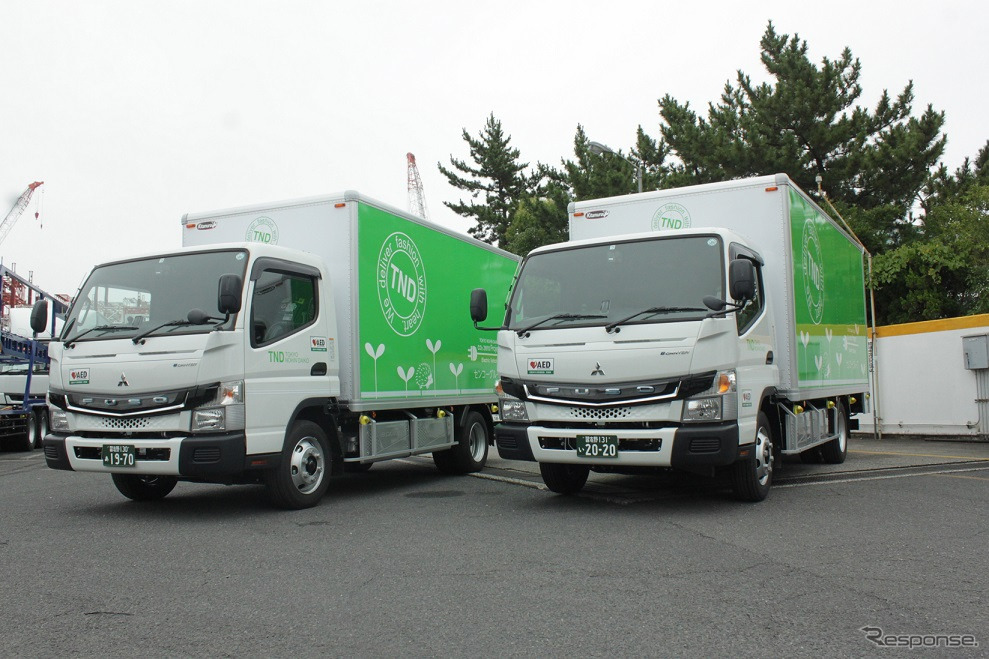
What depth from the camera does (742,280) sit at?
7.02 m

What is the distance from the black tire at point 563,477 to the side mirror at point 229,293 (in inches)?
127

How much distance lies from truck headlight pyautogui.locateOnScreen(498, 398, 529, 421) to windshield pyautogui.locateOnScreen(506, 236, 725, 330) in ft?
2.25

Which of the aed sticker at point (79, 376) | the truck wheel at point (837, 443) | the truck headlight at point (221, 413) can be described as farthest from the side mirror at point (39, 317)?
the truck wheel at point (837, 443)

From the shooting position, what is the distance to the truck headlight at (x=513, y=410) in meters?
7.76

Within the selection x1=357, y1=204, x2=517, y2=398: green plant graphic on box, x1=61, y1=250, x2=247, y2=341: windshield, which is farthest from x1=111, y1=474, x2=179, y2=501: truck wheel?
x1=357, y1=204, x2=517, y2=398: green plant graphic on box

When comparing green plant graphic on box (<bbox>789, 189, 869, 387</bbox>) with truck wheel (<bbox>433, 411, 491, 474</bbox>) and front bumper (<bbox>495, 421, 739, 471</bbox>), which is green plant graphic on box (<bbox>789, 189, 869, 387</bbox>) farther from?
truck wheel (<bbox>433, 411, 491, 474</bbox>)

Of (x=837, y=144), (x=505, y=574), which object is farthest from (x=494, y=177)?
(x=505, y=574)

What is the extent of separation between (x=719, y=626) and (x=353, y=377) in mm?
5266

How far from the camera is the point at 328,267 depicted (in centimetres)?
887

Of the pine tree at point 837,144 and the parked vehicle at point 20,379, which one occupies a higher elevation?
the pine tree at point 837,144

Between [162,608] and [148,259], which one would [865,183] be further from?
[162,608]

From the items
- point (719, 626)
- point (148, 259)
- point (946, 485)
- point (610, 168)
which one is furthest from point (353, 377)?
point (610, 168)

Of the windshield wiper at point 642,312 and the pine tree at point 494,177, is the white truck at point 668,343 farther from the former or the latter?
the pine tree at point 494,177

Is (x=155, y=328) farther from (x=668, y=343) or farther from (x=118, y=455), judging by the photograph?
(x=668, y=343)
